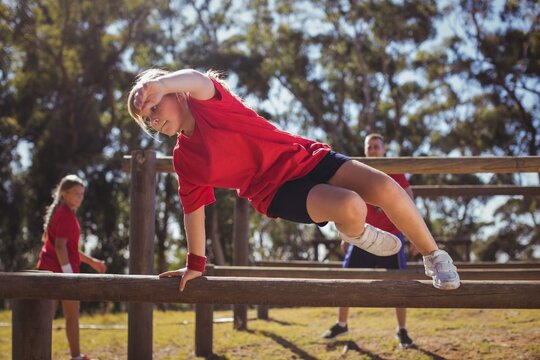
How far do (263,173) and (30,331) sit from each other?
1507 mm

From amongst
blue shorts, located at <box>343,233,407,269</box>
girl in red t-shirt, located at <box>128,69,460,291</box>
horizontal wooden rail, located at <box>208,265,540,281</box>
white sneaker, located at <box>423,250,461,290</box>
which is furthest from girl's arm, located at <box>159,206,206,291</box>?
blue shorts, located at <box>343,233,407,269</box>

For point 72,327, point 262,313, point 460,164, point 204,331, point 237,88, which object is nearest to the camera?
point 460,164

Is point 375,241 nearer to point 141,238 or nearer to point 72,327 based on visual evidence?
point 141,238

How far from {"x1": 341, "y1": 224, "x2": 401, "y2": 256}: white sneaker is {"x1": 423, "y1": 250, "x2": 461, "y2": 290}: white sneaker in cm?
19

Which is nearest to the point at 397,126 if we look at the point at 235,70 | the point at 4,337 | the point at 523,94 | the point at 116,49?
the point at 523,94

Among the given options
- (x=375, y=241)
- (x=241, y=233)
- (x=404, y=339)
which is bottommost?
(x=404, y=339)

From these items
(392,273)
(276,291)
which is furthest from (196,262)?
(392,273)

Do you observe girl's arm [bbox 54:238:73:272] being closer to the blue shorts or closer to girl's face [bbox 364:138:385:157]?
the blue shorts

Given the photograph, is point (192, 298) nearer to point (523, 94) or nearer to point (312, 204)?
point (312, 204)

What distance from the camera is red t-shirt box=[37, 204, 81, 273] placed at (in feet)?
17.7

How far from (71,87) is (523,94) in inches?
645

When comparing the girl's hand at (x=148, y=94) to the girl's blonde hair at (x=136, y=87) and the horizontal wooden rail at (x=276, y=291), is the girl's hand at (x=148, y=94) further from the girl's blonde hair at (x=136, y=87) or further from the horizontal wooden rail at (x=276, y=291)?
the horizontal wooden rail at (x=276, y=291)

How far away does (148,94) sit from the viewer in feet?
9.39

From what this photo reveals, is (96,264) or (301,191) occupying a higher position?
(301,191)
